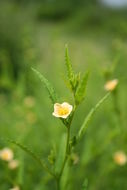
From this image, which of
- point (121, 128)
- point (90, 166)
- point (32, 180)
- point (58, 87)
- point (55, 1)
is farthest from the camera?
point (55, 1)

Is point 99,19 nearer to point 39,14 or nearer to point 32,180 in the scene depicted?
point 39,14

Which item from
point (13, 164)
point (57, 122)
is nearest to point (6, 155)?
point (13, 164)

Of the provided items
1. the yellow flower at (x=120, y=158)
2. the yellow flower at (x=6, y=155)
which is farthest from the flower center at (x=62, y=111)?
the yellow flower at (x=120, y=158)

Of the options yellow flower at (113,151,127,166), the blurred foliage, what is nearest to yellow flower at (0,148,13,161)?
the blurred foliage

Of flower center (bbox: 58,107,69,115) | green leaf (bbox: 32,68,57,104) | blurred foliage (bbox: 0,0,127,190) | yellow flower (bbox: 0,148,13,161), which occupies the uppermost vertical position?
green leaf (bbox: 32,68,57,104)

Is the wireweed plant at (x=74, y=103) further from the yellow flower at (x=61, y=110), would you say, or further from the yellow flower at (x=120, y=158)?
the yellow flower at (x=120, y=158)

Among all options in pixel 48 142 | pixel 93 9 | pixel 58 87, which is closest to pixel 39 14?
pixel 93 9

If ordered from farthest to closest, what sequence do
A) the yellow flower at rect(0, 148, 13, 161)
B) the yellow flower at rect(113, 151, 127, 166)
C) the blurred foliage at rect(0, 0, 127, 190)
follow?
the yellow flower at rect(113, 151, 127, 166)
the blurred foliage at rect(0, 0, 127, 190)
the yellow flower at rect(0, 148, 13, 161)

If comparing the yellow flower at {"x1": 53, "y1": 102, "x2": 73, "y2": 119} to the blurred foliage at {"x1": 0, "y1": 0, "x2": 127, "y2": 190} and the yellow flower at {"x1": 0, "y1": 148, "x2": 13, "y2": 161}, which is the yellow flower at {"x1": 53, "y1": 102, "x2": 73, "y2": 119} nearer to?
the blurred foliage at {"x1": 0, "y1": 0, "x2": 127, "y2": 190}
